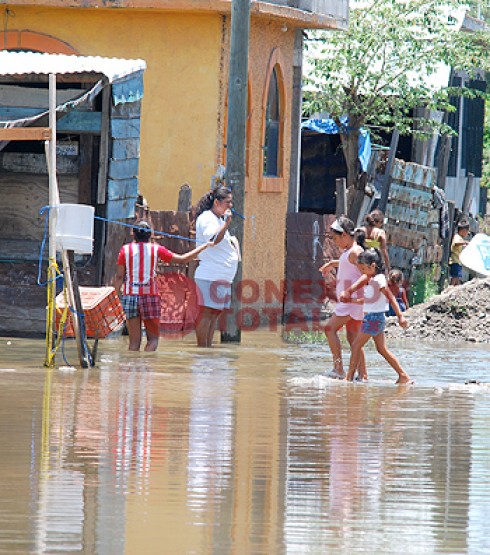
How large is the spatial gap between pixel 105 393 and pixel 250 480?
12.4 ft

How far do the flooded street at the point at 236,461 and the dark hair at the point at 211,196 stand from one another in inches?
94.2

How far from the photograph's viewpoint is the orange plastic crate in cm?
1470

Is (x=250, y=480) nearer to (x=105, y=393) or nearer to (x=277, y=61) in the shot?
(x=105, y=393)

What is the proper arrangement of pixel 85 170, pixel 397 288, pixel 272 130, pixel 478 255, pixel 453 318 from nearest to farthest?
pixel 85 170
pixel 453 318
pixel 397 288
pixel 272 130
pixel 478 255

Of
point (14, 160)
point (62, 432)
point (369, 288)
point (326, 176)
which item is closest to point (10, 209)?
point (14, 160)

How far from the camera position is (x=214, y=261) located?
634 inches

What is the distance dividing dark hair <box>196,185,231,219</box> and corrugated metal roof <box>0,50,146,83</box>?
1.60 meters

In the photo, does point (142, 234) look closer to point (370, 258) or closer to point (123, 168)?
point (123, 168)

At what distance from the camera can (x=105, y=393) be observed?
11.6m

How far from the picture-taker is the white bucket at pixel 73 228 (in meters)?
13.1

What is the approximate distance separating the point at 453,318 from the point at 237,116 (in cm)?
454

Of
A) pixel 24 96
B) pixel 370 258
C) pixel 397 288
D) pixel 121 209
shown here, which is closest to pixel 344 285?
pixel 370 258

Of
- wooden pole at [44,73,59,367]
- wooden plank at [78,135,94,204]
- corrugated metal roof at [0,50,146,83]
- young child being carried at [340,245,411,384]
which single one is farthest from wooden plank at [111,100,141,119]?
young child being carried at [340,245,411,384]

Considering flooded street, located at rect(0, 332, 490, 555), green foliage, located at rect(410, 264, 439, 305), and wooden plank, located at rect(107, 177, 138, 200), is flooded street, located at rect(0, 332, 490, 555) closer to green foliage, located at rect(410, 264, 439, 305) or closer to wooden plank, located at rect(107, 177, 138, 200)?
wooden plank, located at rect(107, 177, 138, 200)
